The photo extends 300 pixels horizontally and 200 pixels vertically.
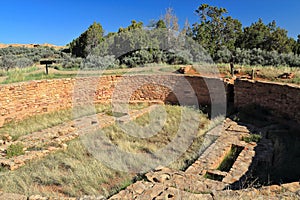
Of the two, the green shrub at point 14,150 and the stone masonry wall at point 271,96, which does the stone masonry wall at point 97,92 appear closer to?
the stone masonry wall at point 271,96

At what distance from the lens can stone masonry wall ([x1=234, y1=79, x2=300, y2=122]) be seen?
688cm

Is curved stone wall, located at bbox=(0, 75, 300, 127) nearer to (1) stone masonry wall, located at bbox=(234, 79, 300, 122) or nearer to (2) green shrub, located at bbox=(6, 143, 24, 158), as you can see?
(1) stone masonry wall, located at bbox=(234, 79, 300, 122)

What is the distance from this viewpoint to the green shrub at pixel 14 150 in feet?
18.9

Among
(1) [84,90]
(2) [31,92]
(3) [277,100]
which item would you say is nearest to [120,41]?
(1) [84,90]

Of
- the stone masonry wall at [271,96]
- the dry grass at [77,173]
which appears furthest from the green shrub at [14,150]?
the stone masonry wall at [271,96]

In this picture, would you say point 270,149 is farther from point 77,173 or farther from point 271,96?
point 77,173

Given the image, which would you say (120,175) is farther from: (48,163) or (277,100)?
(277,100)

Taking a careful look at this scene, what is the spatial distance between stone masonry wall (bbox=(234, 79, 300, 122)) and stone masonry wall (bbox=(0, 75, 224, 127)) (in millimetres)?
840

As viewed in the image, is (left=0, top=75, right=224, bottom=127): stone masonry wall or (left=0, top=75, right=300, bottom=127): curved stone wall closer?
(left=0, top=75, right=300, bottom=127): curved stone wall

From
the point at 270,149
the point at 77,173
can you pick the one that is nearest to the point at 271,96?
the point at 270,149

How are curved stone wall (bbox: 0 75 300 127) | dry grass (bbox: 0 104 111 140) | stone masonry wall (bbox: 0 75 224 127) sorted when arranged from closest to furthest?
dry grass (bbox: 0 104 111 140)
curved stone wall (bbox: 0 75 300 127)
stone masonry wall (bbox: 0 75 224 127)

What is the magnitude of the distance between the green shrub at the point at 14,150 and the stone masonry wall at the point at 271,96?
675cm

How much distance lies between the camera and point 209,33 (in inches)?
764

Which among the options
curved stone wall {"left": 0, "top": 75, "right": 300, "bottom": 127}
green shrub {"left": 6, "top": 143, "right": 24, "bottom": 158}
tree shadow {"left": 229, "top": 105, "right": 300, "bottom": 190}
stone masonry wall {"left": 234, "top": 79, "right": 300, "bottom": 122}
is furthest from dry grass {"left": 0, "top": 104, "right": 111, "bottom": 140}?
tree shadow {"left": 229, "top": 105, "right": 300, "bottom": 190}
